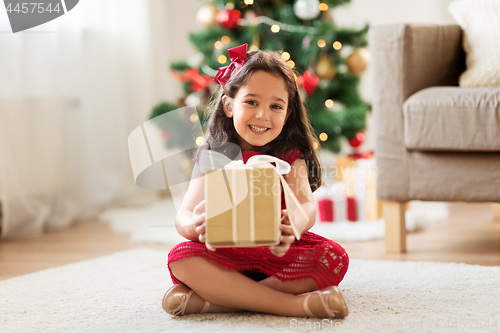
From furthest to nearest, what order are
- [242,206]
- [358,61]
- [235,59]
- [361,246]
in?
[358,61]
[361,246]
[235,59]
[242,206]

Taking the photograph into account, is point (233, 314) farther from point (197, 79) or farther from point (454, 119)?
Result: point (197, 79)

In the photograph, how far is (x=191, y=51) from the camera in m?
2.99

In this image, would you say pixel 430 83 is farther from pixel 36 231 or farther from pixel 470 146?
pixel 36 231

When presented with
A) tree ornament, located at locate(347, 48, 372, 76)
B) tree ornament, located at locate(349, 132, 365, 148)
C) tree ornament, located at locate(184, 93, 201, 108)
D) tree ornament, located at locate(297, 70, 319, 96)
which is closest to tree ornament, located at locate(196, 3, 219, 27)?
tree ornament, located at locate(184, 93, 201, 108)

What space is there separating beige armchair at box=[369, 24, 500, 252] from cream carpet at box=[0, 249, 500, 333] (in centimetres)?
21

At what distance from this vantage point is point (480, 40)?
1.41 m

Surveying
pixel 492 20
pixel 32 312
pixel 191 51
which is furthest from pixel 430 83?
pixel 191 51

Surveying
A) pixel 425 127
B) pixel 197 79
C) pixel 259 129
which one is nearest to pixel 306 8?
pixel 197 79

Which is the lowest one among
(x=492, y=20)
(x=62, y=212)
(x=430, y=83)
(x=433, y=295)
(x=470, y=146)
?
(x=62, y=212)

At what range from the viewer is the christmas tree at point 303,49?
2.02m

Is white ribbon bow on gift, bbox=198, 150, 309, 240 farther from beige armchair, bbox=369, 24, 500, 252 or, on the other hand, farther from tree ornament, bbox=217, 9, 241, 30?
tree ornament, bbox=217, 9, 241, 30

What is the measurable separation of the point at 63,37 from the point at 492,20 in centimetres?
159

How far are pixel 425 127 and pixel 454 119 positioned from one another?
71mm

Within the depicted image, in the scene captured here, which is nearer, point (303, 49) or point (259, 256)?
point (259, 256)
